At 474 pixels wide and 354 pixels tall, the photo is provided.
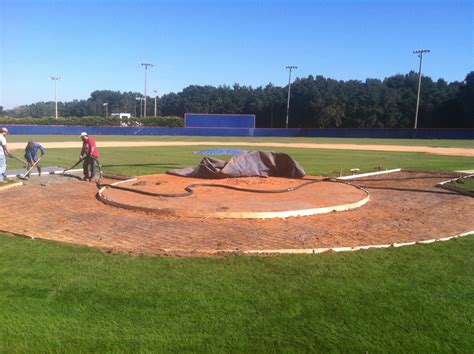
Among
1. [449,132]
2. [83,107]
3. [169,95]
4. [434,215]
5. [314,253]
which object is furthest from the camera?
[83,107]

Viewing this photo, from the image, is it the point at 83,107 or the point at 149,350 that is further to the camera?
the point at 83,107

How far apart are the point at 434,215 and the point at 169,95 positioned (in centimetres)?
11961

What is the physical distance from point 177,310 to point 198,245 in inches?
89.0

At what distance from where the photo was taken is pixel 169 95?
124 m

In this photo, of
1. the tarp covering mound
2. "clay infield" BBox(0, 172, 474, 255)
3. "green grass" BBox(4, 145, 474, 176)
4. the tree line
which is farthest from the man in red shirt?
the tree line

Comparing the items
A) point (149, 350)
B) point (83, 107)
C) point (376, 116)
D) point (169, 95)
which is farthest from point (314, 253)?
point (83, 107)

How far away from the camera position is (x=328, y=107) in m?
84.9

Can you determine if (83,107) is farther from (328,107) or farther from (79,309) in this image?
(79,309)

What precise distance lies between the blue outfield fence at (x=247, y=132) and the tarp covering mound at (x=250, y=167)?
5075cm

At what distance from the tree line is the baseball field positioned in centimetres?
7094

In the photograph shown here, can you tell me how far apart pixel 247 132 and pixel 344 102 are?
90.3 feet

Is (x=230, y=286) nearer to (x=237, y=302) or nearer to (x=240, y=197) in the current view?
(x=237, y=302)

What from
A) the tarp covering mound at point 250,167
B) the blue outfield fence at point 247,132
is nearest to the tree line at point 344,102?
A: the blue outfield fence at point 247,132

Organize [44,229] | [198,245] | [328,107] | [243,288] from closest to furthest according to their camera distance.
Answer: [243,288], [198,245], [44,229], [328,107]
